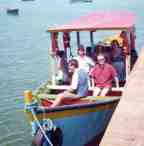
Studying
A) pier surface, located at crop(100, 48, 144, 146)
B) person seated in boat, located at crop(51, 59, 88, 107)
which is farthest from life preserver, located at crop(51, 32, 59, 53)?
pier surface, located at crop(100, 48, 144, 146)

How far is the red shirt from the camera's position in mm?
14656

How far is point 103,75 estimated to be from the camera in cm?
1464

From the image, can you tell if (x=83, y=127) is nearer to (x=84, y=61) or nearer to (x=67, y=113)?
(x=67, y=113)

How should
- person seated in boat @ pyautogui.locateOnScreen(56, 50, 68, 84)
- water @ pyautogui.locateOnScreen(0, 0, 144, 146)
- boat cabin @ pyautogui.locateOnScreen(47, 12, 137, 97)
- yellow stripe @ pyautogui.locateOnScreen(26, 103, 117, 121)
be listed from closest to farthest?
yellow stripe @ pyautogui.locateOnScreen(26, 103, 117, 121) < boat cabin @ pyautogui.locateOnScreen(47, 12, 137, 97) < person seated in boat @ pyautogui.locateOnScreen(56, 50, 68, 84) < water @ pyautogui.locateOnScreen(0, 0, 144, 146)

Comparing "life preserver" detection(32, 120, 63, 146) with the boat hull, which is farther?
the boat hull

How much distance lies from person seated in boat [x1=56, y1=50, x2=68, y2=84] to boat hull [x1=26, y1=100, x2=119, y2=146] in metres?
2.15

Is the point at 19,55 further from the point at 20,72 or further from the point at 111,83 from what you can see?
the point at 111,83

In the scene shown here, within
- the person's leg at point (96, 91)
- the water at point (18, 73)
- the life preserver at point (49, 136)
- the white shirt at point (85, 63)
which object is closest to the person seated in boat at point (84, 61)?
the white shirt at point (85, 63)

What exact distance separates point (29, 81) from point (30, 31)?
3110 cm

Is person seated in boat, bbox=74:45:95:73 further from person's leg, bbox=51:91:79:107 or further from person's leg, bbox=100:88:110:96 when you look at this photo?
person's leg, bbox=51:91:79:107

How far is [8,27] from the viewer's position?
213 ft

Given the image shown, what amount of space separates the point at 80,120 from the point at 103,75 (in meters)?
1.65

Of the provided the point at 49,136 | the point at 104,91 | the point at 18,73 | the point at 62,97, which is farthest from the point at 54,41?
the point at 18,73

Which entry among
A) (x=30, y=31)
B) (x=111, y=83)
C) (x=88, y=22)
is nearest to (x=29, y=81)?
(x=88, y=22)
